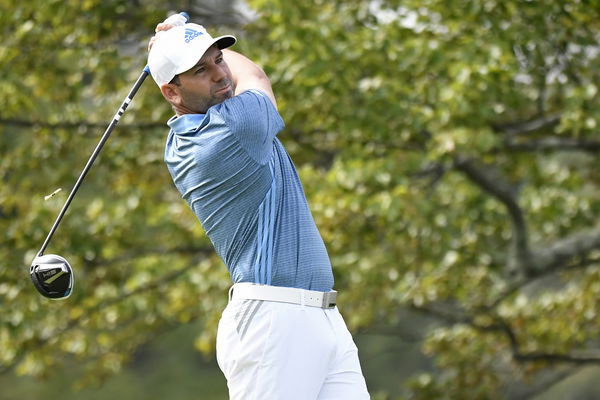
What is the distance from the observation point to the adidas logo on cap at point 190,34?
157 inches

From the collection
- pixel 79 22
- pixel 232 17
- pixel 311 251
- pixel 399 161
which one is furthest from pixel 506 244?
pixel 311 251

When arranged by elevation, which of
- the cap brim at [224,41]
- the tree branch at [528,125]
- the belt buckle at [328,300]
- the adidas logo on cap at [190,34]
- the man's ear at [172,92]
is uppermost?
the adidas logo on cap at [190,34]

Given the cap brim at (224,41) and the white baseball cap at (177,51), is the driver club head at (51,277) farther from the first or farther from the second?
the cap brim at (224,41)

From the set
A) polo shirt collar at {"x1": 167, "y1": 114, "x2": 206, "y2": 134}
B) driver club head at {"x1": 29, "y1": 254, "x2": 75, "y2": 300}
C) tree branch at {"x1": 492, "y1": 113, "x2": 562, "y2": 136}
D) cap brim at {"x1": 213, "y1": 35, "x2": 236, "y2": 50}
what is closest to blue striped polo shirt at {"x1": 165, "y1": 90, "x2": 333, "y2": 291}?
polo shirt collar at {"x1": 167, "y1": 114, "x2": 206, "y2": 134}

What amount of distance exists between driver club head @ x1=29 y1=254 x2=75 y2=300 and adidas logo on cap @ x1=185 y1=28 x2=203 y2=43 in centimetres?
99

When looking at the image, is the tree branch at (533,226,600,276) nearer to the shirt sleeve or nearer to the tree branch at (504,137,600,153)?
the tree branch at (504,137,600,153)

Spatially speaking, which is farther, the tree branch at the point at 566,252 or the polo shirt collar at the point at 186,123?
the tree branch at the point at 566,252

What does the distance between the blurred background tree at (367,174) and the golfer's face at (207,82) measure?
4.20m

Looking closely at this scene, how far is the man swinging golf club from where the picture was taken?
395 centimetres

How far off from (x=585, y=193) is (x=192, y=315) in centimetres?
405

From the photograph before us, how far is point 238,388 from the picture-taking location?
404 cm

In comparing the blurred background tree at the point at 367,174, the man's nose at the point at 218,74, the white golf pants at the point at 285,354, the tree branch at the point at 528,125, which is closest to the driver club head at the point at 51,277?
the white golf pants at the point at 285,354

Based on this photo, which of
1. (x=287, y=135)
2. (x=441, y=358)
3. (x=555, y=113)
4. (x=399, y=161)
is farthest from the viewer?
(x=441, y=358)

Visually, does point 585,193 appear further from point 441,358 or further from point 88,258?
point 88,258
